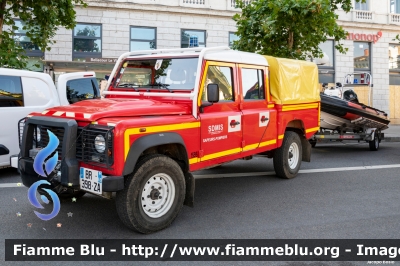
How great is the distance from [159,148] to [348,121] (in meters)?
8.08

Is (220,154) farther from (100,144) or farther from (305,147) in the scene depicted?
(305,147)

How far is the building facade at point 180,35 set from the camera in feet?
61.8

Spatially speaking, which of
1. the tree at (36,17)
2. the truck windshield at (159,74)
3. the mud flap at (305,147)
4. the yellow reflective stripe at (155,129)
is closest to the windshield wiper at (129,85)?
the truck windshield at (159,74)

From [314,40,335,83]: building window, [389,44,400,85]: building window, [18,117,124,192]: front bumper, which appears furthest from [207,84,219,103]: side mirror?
[389,44,400,85]: building window

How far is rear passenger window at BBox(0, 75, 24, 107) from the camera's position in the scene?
24.1 ft

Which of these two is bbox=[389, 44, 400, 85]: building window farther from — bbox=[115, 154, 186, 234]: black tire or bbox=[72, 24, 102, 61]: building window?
bbox=[115, 154, 186, 234]: black tire

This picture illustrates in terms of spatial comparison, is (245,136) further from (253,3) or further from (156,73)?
(253,3)

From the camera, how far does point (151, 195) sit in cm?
455

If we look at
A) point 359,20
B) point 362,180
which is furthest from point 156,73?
point 359,20

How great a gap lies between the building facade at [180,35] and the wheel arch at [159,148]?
13.7m

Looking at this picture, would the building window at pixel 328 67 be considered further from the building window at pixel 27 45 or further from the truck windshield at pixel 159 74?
the truck windshield at pixel 159 74

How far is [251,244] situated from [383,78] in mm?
23931

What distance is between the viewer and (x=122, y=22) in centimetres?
1964

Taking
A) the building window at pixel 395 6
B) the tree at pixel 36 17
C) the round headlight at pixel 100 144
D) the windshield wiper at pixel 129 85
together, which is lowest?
the round headlight at pixel 100 144
